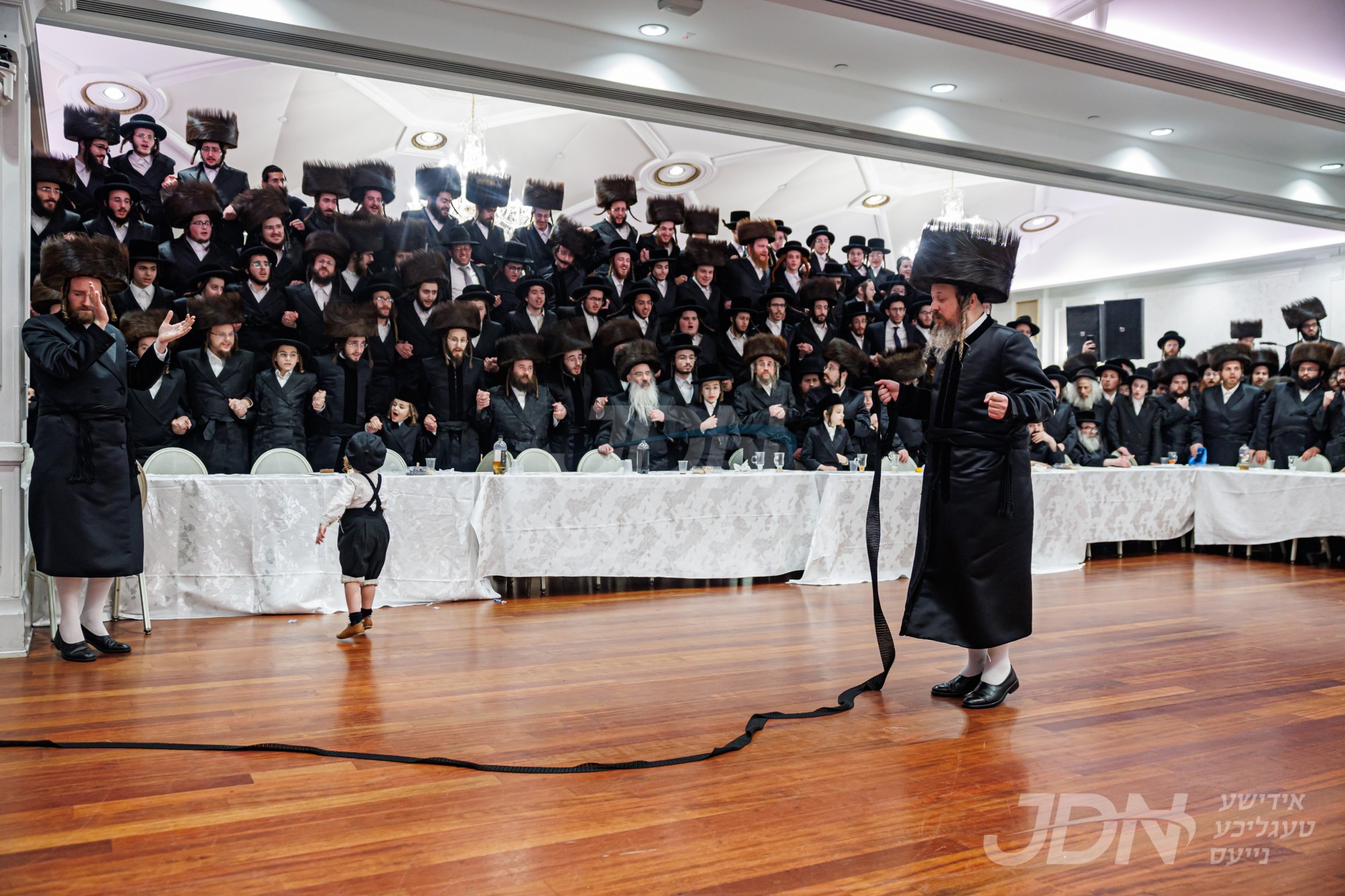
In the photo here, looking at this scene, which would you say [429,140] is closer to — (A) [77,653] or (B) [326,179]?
(B) [326,179]

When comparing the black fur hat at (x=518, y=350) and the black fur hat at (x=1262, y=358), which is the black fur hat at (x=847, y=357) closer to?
the black fur hat at (x=518, y=350)

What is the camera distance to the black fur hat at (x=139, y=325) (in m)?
5.83

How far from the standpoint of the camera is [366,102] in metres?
12.7

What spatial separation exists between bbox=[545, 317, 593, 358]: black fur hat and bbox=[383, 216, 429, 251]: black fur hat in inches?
48.5

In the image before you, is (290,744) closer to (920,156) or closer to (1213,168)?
(920,156)

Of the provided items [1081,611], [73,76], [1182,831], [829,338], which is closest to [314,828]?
[1182,831]

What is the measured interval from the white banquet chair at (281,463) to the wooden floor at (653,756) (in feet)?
2.79

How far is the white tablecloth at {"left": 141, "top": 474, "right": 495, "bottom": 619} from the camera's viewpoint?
491 centimetres

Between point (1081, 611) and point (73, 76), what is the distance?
1062 cm

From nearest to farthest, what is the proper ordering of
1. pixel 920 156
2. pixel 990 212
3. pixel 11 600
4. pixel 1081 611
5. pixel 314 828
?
1. pixel 314 828
2. pixel 11 600
3. pixel 1081 611
4. pixel 920 156
5. pixel 990 212

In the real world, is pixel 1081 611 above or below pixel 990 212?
below

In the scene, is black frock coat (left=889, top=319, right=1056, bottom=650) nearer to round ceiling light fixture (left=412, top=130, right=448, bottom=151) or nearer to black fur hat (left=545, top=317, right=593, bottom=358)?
black fur hat (left=545, top=317, right=593, bottom=358)

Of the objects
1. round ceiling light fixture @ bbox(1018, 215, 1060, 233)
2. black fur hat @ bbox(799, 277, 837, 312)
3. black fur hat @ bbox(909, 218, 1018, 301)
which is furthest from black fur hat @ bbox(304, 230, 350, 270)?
round ceiling light fixture @ bbox(1018, 215, 1060, 233)

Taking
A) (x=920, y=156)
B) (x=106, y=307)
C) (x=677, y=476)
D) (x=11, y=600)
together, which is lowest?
(x=11, y=600)
